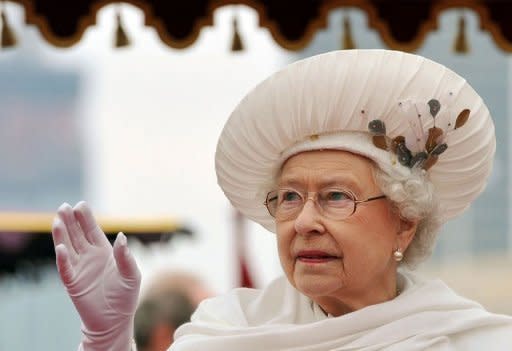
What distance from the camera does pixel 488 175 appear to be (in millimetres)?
4051

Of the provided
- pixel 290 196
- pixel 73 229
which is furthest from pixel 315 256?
pixel 73 229

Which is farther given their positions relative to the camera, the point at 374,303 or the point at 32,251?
the point at 32,251

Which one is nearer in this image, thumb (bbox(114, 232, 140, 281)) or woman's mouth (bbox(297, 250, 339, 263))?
thumb (bbox(114, 232, 140, 281))

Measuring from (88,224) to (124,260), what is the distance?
0.11 m

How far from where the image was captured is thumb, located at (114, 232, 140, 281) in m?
3.65

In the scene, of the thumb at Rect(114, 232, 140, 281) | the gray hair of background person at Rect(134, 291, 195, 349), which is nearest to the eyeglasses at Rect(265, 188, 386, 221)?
the thumb at Rect(114, 232, 140, 281)

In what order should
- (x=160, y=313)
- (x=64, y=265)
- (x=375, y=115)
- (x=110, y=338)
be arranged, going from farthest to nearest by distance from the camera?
1. (x=160, y=313)
2. (x=375, y=115)
3. (x=110, y=338)
4. (x=64, y=265)

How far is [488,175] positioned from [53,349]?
28265 mm

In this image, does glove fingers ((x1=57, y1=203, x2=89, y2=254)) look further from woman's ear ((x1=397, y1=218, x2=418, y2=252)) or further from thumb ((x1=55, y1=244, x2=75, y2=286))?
woman's ear ((x1=397, y1=218, x2=418, y2=252))

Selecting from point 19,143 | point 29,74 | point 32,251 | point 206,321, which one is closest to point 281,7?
point 32,251

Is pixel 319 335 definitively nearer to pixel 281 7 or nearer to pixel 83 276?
pixel 83 276

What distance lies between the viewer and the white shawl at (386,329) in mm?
3809

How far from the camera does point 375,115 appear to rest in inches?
153

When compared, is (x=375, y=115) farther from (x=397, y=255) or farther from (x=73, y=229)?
(x=73, y=229)
